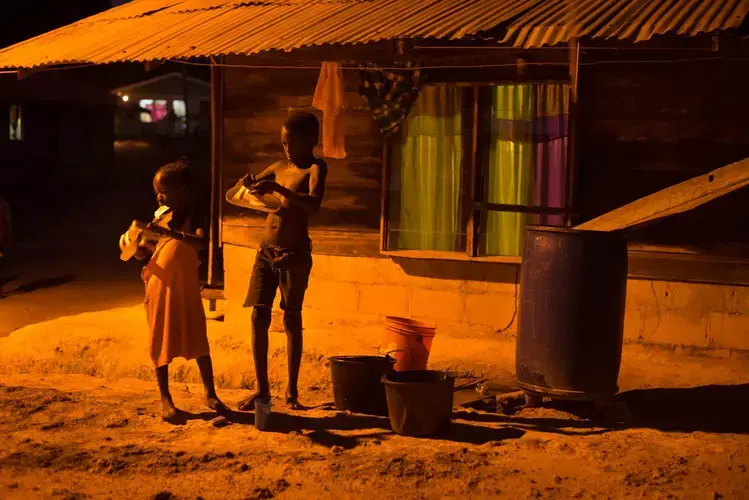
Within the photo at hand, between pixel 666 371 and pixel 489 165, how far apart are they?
2.63 meters

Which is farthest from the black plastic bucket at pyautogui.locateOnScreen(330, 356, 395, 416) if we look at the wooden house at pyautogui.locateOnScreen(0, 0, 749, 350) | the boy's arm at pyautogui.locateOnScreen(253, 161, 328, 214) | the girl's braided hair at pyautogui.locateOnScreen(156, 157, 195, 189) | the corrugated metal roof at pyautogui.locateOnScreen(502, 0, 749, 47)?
the wooden house at pyautogui.locateOnScreen(0, 0, 749, 350)

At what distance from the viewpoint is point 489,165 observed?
9.62m

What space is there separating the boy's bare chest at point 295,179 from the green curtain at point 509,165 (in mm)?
3433

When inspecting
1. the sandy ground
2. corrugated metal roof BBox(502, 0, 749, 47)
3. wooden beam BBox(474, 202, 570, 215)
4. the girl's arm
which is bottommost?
the sandy ground

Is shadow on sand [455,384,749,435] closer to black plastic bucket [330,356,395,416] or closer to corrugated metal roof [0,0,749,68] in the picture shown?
black plastic bucket [330,356,395,416]

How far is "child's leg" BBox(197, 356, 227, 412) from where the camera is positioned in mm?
6566

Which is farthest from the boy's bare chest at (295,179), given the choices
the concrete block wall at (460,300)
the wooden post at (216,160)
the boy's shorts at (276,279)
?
the wooden post at (216,160)

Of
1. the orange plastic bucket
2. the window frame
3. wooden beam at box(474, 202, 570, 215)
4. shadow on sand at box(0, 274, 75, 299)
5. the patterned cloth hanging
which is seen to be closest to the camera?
the orange plastic bucket

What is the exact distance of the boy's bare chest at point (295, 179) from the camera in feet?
21.3

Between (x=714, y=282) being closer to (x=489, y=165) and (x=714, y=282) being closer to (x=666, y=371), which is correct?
(x=666, y=371)

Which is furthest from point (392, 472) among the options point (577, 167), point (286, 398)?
point (577, 167)

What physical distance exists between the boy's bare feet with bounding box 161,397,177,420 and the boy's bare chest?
5.31 ft

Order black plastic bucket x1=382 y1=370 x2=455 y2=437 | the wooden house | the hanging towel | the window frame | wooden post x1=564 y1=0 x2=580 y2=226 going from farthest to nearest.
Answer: the hanging towel → the window frame → wooden post x1=564 y1=0 x2=580 y2=226 → the wooden house → black plastic bucket x1=382 y1=370 x2=455 y2=437

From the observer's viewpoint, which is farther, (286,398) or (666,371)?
(666,371)
